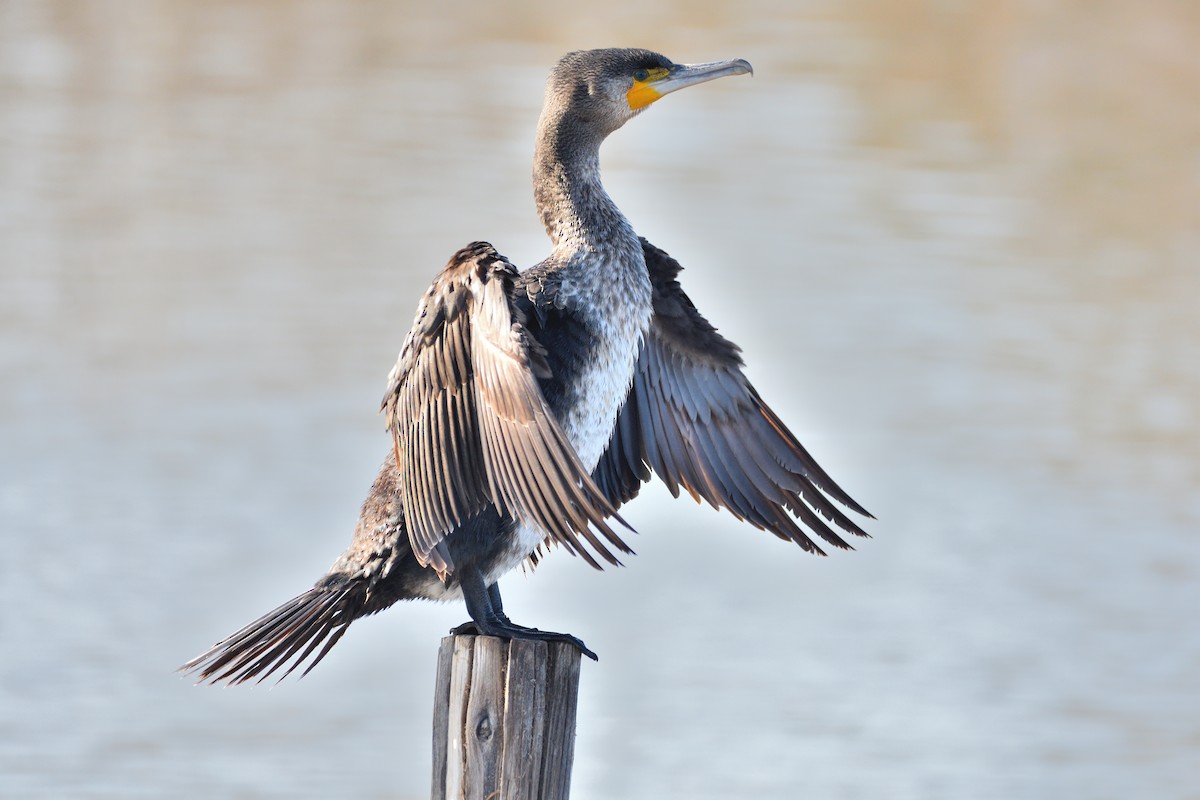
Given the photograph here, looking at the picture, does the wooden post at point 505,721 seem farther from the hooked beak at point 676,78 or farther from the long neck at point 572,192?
the hooked beak at point 676,78

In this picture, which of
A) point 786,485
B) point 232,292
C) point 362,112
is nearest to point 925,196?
point 362,112

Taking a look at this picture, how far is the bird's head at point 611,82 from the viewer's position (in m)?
Answer: 4.04

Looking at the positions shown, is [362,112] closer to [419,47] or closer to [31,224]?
[419,47]

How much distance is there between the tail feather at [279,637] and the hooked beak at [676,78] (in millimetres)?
1321

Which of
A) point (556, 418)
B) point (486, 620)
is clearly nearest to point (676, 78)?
point (556, 418)

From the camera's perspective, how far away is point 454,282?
3576 mm

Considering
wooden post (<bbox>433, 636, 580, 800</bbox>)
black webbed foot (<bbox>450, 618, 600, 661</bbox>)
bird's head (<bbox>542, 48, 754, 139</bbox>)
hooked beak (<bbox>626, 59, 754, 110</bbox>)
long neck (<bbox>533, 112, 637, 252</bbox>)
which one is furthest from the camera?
hooked beak (<bbox>626, 59, 754, 110</bbox>)

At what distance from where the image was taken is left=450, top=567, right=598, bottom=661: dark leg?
3.47 metres

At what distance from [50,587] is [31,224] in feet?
15.7

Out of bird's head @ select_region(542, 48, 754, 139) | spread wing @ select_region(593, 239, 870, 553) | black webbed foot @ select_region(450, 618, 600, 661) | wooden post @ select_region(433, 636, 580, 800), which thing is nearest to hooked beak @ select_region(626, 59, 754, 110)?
bird's head @ select_region(542, 48, 754, 139)

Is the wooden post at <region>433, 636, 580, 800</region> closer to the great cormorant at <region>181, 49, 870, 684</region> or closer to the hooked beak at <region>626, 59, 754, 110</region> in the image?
the great cormorant at <region>181, 49, 870, 684</region>

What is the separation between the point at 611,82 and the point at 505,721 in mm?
1543

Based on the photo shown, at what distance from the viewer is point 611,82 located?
4082 millimetres

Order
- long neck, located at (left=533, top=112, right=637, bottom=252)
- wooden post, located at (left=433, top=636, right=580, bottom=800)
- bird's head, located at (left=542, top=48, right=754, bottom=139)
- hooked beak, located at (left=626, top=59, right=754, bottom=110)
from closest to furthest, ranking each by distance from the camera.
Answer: wooden post, located at (left=433, top=636, right=580, bottom=800), long neck, located at (left=533, top=112, right=637, bottom=252), bird's head, located at (left=542, top=48, right=754, bottom=139), hooked beak, located at (left=626, top=59, right=754, bottom=110)
